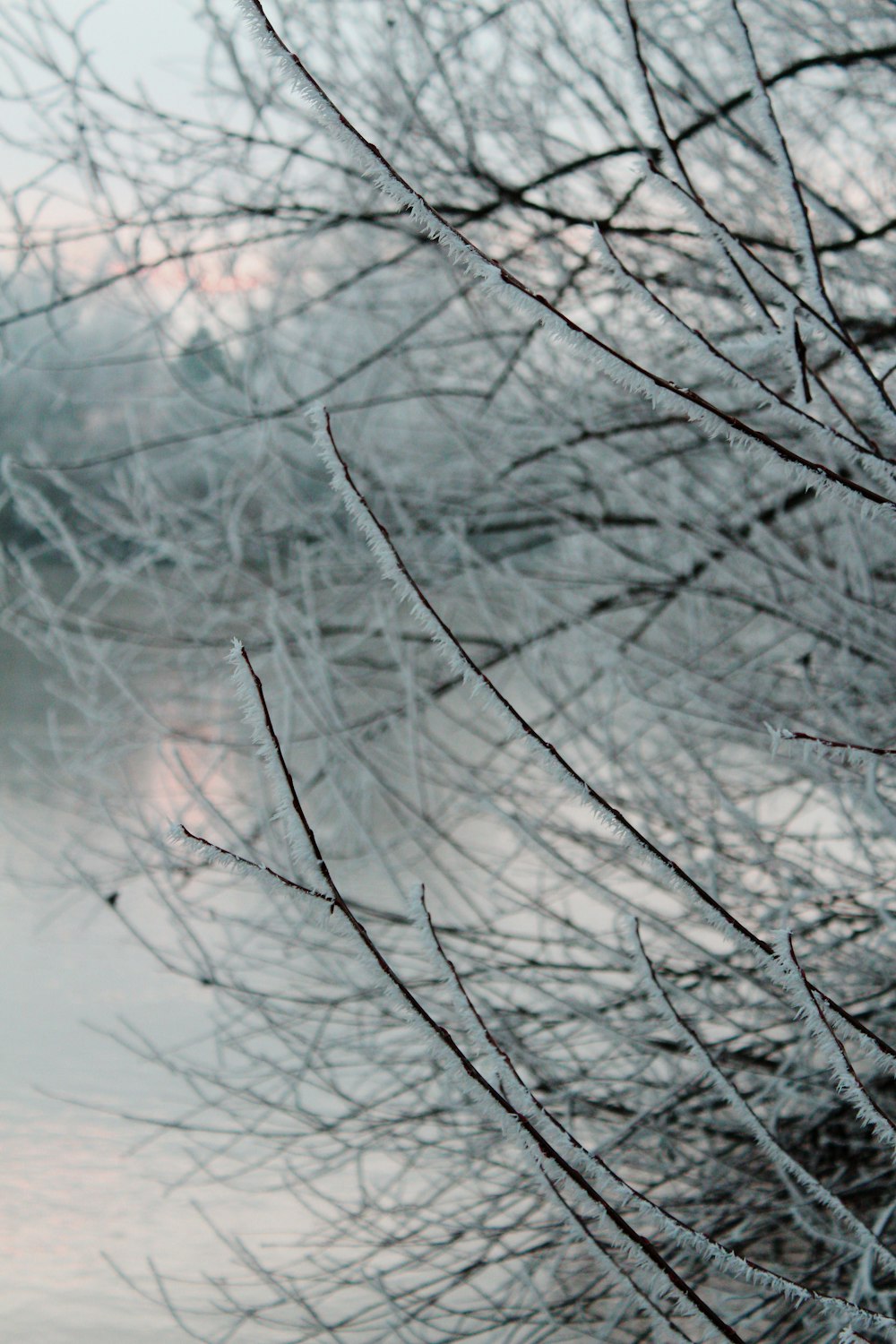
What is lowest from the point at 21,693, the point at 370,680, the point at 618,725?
the point at 370,680

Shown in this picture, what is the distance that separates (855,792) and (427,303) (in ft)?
6.80

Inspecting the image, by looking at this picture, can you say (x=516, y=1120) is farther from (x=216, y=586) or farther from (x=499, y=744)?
(x=216, y=586)

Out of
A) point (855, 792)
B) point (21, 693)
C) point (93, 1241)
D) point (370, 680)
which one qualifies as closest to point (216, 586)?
point (370, 680)

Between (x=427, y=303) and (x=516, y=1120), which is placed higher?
(x=427, y=303)

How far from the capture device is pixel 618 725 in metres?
4.38

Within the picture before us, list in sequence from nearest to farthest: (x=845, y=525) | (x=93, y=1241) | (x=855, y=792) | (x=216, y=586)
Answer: (x=855, y=792), (x=845, y=525), (x=93, y=1241), (x=216, y=586)

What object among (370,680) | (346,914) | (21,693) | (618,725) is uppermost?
(21,693)

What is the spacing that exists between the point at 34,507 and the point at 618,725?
1851 millimetres

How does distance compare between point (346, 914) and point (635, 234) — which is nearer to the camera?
point (346, 914)

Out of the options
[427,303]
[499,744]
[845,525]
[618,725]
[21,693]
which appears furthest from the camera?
[21,693]

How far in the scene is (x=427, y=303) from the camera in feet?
12.3

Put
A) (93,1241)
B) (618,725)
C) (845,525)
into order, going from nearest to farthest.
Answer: (845,525)
(93,1241)
(618,725)

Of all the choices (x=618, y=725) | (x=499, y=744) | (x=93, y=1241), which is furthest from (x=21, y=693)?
(x=499, y=744)

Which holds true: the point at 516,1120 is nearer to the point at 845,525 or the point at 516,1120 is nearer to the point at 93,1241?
the point at 845,525
